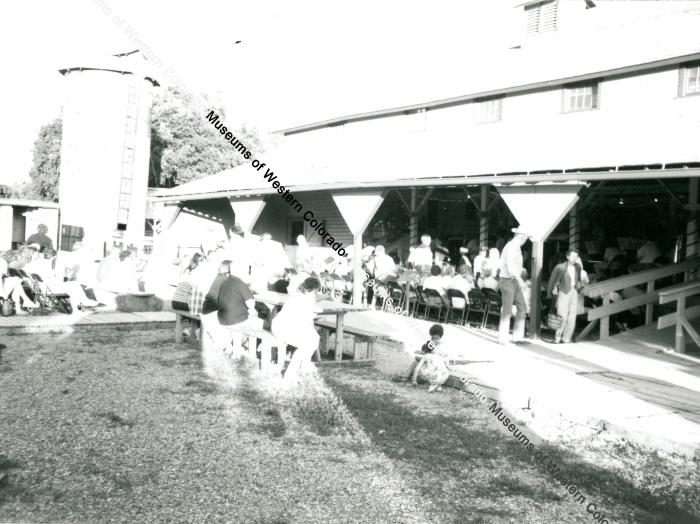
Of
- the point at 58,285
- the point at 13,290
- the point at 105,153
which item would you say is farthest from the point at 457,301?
the point at 105,153

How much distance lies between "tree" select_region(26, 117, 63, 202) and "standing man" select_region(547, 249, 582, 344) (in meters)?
42.0

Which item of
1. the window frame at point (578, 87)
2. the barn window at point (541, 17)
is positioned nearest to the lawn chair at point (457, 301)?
the window frame at point (578, 87)

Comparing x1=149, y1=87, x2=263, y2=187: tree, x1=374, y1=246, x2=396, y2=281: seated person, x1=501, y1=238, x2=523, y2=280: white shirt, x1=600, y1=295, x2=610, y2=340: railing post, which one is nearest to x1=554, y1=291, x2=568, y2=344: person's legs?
x1=600, y1=295, x2=610, y2=340: railing post

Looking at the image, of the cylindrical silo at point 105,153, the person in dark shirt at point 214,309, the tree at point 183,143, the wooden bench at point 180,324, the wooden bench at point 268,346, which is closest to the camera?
the wooden bench at point 268,346

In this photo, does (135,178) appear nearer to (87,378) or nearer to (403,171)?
(403,171)

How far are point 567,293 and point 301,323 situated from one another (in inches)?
192

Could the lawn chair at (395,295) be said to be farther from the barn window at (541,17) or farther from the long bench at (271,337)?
the barn window at (541,17)

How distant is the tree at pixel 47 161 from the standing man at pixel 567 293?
42003 millimetres

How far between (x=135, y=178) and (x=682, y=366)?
2779cm

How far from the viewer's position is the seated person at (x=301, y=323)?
24.7 ft

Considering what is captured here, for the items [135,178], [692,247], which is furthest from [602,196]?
[135,178]

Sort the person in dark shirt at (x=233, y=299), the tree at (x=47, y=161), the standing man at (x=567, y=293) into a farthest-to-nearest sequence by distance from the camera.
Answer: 1. the tree at (x=47, y=161)
2. the standing man at (x=567, y=293)
3. the person in dark shirt at (x=233, y=299)

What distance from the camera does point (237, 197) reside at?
1927 centimetres

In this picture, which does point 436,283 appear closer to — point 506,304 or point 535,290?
point 535,290
